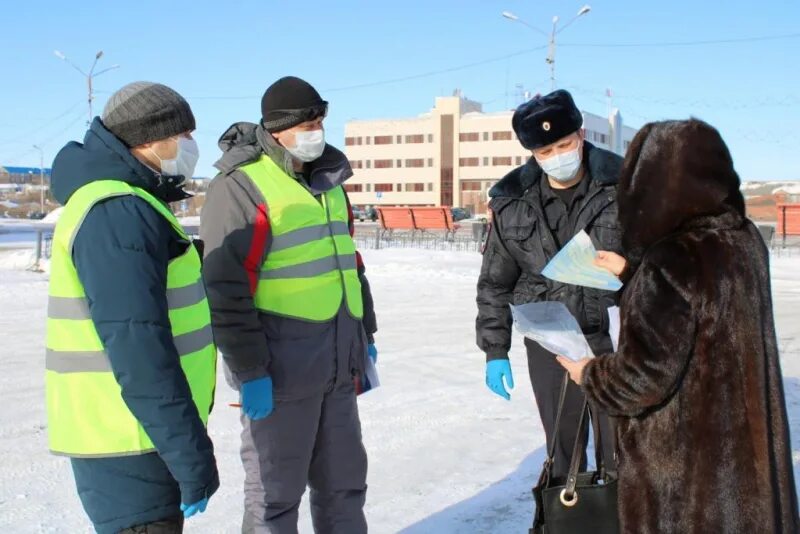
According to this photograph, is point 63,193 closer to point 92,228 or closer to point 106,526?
point 92,228

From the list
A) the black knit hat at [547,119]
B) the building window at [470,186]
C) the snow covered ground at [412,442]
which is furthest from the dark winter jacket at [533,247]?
the building window at [470,186]

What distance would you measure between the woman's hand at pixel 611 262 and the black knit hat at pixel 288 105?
1304mm

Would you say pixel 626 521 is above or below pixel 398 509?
above

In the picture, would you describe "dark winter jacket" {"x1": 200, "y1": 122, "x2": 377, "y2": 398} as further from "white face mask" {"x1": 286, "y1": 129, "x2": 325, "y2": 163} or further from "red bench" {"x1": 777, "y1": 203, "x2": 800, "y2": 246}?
"red bench" {"x1": 777, "y1": 203, "x2": 800, "y2": 246}

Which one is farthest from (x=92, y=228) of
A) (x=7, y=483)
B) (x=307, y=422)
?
(x=7, y=483)

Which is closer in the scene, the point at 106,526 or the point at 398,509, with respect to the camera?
the point at 106,526

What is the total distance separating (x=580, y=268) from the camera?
2.72 metres

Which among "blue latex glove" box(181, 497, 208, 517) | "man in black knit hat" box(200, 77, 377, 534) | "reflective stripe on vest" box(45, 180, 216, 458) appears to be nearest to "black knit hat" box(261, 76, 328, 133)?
"man in black knit hat" box(200, 77, 377, 534)

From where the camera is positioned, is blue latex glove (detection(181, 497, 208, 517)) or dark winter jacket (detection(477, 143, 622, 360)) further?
dark winter jacket (detection(477, 143, 622, 360))

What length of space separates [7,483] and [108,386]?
105 inches

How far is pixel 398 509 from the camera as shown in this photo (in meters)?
4.13

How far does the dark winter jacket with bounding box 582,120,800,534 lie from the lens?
85.8 inches

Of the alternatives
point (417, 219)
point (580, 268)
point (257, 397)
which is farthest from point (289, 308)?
point (417, 219)

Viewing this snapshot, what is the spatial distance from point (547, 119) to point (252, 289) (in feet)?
4.62
